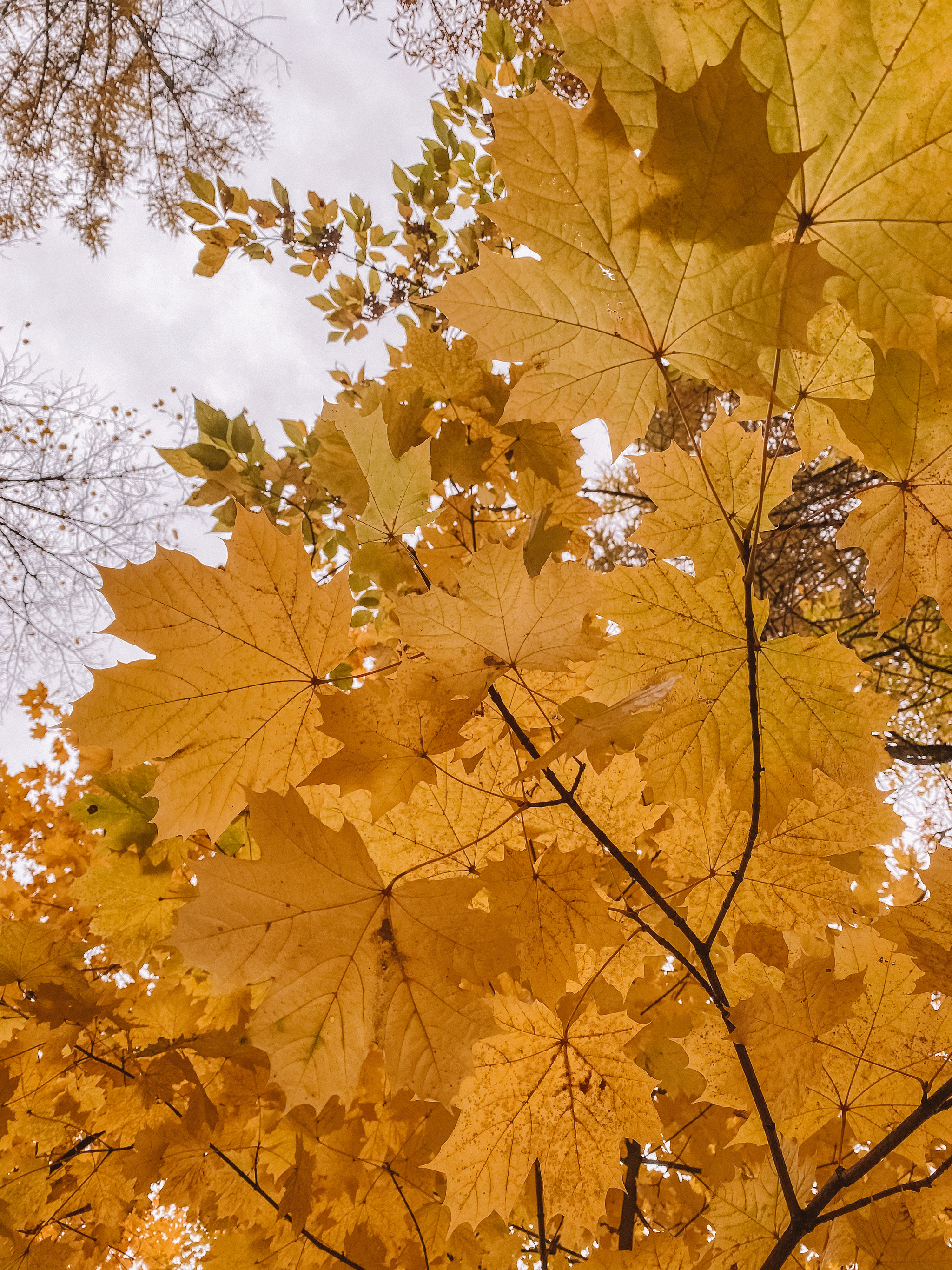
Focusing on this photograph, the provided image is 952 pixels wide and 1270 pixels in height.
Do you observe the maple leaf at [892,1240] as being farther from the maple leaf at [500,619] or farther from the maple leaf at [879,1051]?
the maple leaf at [500,619]

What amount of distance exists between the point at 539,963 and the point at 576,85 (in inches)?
158

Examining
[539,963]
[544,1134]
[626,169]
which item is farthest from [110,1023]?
[626,169]

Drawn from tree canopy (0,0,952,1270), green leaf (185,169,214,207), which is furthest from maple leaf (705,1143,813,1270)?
green leaf (185,169,214,207)

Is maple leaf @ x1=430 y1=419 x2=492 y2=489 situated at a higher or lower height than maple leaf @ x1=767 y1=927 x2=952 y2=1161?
higher

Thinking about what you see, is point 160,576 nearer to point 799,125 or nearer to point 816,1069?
point 799,125

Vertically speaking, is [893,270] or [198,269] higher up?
[198,269]

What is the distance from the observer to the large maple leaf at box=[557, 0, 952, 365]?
2.28ft

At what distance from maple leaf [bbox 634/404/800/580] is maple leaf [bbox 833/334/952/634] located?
13cm

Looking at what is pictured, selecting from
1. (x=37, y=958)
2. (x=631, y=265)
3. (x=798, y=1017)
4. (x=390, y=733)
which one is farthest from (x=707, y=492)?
(x=37, y=958)

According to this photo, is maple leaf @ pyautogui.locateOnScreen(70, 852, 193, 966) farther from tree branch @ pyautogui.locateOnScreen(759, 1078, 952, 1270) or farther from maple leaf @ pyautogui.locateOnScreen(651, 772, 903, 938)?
tree branch @ pyautogui.locateOnScreen(759, 1078, 952, 1270)

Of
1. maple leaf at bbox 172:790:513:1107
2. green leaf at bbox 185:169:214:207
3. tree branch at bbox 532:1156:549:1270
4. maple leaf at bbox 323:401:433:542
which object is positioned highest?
green leaf at bbox 185:169:214:207

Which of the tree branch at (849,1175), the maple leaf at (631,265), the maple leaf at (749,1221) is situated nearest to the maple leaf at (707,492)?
the maple leaf at (631,265)

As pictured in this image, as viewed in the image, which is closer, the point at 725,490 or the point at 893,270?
the point at 893,270

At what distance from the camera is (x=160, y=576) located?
923mm
